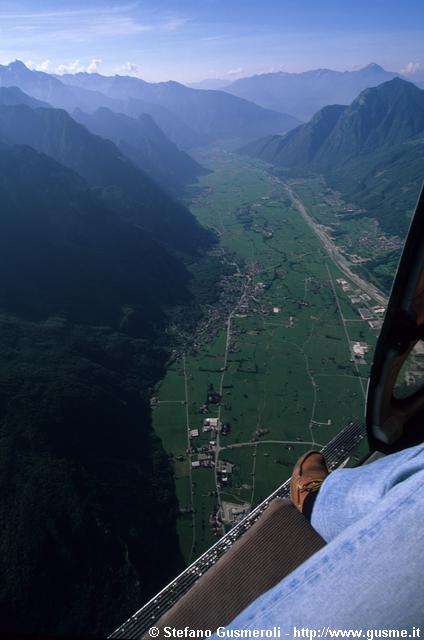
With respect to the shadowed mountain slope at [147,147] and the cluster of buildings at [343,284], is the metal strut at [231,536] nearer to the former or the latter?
the cluster of buildings at [343,284]

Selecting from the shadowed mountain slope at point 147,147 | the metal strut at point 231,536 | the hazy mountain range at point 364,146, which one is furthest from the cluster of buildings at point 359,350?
the shadowed mountain slope at point 147,147

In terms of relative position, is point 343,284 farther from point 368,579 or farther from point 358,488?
point 368,579

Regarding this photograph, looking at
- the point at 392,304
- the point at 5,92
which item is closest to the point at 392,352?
the point at 392,304

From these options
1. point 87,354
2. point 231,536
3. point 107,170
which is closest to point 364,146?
point 107,170

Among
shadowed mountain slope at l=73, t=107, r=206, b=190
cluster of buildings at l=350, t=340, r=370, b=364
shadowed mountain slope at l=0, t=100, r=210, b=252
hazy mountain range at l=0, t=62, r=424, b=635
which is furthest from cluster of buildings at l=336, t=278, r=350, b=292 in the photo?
shadowed mountain slope at l=73, t=107, r=206, b=190

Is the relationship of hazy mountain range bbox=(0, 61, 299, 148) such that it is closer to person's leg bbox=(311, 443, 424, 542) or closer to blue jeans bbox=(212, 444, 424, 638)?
person's leg bbox=(311, 443, 424, 542)

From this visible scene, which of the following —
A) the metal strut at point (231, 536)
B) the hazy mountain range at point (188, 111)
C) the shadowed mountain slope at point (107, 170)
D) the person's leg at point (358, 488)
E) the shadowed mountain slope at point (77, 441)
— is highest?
the hazy mountain range at point (188, 111)
